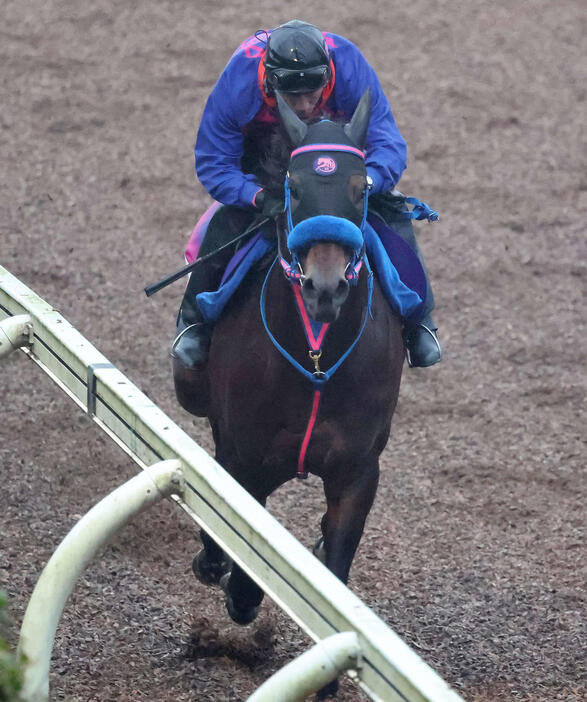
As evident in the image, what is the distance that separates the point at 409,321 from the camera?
4.39 m

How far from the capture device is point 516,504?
5875mm

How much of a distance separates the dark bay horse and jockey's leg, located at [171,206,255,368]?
8 cm

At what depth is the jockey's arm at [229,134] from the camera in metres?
4.22

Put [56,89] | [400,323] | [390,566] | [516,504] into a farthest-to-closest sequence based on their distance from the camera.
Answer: [56,89] → [516,504] → [390,566] → [400,323]

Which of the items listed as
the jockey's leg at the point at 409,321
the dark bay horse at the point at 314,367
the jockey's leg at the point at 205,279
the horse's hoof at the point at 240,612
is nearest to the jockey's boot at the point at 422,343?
the jockey's leg at the point at 409,321

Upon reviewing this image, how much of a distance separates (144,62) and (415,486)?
18.8 ft

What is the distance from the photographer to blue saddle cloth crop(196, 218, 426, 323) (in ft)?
13.8

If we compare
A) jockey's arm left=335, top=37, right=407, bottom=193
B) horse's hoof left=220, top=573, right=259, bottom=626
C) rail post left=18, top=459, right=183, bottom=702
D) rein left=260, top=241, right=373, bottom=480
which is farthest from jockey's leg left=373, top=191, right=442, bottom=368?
rail post left=18, top=459, right=183, bottom=702

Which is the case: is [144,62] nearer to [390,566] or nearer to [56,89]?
[56,89]

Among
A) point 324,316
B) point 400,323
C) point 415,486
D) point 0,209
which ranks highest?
point 324,316

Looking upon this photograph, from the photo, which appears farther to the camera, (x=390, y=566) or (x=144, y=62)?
(x=144, y=62)

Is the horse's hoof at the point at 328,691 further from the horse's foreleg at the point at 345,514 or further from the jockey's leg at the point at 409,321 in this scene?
the jockey's leg at the point at 409,321

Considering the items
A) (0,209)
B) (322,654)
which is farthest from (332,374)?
(0,209)

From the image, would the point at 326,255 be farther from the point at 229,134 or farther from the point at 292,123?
the point at 229,134
